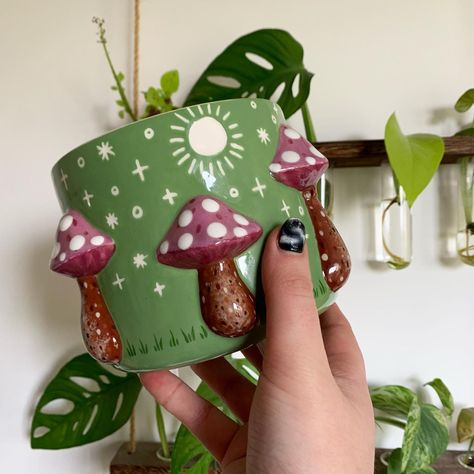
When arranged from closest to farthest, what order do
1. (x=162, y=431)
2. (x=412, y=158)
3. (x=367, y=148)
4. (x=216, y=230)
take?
1. (x=216, y=230)
2. (x=412, y=158)
3. (x=367, y=148)
4. (x=162, y=431)

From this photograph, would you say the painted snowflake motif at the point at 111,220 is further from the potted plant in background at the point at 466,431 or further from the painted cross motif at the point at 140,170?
the potted plant in background at the point at 466,431

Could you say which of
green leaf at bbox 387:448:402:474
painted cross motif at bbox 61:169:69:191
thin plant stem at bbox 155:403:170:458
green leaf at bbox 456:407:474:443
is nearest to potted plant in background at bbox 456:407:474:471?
green leaf at bbox 456:407:474:443

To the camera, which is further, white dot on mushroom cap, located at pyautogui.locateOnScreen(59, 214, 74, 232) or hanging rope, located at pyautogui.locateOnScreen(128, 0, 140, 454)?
hanging rope, located at pyautogui.locateOnScreen(128, 0, 140, 454)

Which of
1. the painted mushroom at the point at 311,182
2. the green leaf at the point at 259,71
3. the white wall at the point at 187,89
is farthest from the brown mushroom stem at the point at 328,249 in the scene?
the white wall at the point at 187,89

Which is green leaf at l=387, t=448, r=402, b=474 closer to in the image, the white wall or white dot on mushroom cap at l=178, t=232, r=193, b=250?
the white wall

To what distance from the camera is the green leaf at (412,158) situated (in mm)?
541

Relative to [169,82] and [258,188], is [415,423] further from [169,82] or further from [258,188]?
[169,82]

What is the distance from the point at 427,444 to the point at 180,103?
63cm

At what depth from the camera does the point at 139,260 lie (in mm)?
374

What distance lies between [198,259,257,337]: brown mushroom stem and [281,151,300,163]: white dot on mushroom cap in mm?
94

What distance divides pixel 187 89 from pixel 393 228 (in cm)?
40

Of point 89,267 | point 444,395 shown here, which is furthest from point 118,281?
point 444,395

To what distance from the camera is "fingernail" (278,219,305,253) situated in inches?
14.7

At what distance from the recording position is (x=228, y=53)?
729 millimetres
